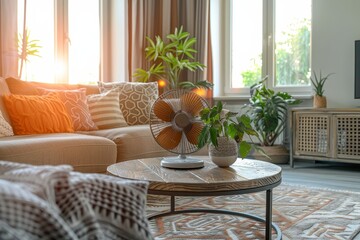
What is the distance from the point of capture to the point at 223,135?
69.2 inches

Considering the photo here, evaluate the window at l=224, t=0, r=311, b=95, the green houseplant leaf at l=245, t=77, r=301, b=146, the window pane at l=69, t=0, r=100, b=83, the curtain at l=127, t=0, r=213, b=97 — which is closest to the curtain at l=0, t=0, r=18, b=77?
the window pane at l=69, t=0, r=100, b=83

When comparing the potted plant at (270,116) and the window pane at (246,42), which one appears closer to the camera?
the potted plant at (270,116)

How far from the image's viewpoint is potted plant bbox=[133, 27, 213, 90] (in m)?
4.27

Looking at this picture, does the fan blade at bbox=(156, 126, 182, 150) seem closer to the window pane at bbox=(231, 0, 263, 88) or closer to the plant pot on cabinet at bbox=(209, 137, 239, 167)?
the plant pot on cabinet at bbox=(209, 137, 239, 167)

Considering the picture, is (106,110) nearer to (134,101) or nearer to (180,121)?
(134,101)

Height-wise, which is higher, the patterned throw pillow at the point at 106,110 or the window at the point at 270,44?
the window at the point at 270,44

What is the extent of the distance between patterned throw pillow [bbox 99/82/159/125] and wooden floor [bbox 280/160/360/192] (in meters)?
1.33

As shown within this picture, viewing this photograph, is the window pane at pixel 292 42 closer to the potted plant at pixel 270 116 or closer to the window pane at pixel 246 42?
the window pane at pixel 246 42

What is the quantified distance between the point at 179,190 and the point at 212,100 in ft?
11.6

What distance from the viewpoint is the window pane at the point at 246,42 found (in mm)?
4914

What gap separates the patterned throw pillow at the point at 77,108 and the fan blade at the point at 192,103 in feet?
4.29

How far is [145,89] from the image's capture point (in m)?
3.39

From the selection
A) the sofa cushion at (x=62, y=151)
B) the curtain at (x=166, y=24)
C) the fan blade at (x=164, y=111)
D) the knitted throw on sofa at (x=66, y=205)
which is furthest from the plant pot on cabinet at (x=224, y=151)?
the curtain at (x=166, y=24)

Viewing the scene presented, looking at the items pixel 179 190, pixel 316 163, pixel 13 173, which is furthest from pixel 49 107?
pixel 316 163
